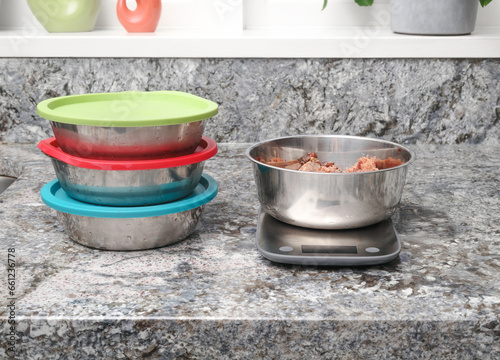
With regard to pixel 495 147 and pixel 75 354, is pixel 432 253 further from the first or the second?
Result: pixel 495 147

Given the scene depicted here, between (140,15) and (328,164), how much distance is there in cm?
76

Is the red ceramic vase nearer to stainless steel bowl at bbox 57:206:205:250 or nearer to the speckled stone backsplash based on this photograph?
the speckled stone backsplash

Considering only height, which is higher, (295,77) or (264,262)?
(295,77)

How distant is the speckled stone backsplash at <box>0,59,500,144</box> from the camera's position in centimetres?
141

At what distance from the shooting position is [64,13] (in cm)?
147

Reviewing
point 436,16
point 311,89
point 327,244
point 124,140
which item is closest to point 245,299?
point 327,244

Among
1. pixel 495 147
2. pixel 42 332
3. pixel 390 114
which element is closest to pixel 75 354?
pixel 42 332

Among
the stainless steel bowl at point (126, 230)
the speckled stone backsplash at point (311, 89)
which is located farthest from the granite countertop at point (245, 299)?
the speckled stone backsplash at point (311, 89)

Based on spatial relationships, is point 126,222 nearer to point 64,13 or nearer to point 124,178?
point 124,178

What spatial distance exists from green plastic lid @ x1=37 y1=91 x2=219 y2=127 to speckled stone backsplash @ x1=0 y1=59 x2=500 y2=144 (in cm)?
47

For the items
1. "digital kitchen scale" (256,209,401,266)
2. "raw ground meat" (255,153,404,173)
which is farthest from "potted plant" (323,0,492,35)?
"digital kitchen scale" (256,209,401,266)

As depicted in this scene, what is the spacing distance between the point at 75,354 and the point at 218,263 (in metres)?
0.23

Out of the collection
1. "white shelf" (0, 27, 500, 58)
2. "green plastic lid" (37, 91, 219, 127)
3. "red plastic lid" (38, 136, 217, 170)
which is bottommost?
"red plastic lid" (38, 136, 217, 170)

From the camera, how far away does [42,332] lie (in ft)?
2.14
